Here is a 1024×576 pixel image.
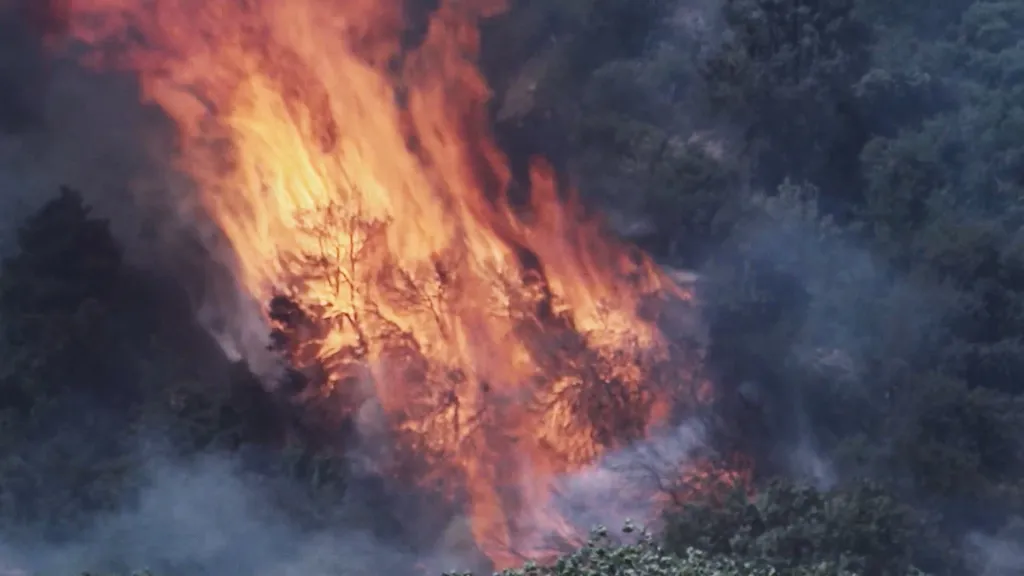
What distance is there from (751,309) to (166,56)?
547 centimetres

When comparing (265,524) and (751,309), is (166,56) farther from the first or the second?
(751,309)

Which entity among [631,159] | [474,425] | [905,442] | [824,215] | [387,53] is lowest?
[905,442]

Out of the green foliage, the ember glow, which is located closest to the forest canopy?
the green foliage

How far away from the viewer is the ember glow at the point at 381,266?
11.1m

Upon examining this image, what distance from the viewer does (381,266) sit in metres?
11.2

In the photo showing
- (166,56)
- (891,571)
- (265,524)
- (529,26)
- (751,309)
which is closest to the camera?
(891,571)

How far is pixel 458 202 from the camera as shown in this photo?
1150cm

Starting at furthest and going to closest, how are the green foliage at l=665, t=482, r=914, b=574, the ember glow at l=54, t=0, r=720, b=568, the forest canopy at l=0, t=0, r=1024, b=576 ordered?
the ember glow at l=54, t=0, r=720, b=568
the forest canopy at l=0, t=0, r=1024, b=576
the green foliage at l=665, t=482, r=914, b=574

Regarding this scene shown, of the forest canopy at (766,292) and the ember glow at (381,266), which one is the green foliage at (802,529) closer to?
the forest canopy at (766,292)

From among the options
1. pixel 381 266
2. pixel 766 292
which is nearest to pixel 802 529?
pixel 766 292

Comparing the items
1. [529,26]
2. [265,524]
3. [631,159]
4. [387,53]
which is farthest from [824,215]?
[265,524]

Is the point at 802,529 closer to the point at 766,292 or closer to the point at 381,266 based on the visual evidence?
the point at 766,292

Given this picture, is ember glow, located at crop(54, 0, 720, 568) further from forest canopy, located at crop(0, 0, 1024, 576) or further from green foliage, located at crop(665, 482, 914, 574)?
green foliage, located at crop(665, 482, 914, 574)

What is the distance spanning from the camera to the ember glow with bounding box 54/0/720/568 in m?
11.1
